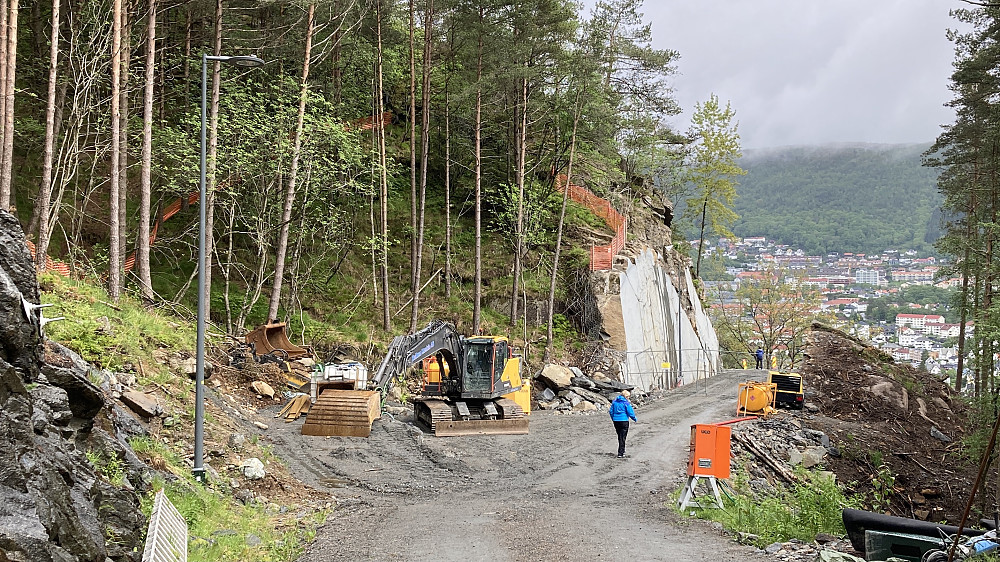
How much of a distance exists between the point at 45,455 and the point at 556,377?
20.5 meters

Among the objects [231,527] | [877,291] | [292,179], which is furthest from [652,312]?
[877,291]

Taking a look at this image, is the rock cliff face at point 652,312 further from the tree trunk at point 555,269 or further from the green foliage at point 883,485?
the green foliage at point 883,485

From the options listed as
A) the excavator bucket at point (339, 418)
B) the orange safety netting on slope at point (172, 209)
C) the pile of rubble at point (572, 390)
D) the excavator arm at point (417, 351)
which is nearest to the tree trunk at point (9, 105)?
the excavator bucket at point (339, 418)

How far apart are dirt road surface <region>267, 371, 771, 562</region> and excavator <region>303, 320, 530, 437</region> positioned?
1.83 feet

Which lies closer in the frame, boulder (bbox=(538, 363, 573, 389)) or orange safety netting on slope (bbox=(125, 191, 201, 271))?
orange safety netting on slope (bbox=(125, 191, 201, 271))

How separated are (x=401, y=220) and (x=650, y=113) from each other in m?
13.0

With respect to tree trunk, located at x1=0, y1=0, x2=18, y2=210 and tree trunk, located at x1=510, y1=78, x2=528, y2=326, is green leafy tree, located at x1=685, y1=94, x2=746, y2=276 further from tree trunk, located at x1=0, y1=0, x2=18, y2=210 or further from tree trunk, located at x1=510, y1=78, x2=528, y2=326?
tree trunk, located at x1=0, y1=0, x2=18, y2=210

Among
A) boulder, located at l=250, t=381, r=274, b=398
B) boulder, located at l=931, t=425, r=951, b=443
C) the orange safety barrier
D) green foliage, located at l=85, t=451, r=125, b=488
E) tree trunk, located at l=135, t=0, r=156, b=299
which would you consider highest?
tree trunk, located at l=135, t=0, r=156, b=299

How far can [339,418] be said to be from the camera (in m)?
15.8

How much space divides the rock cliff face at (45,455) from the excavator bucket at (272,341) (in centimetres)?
1238

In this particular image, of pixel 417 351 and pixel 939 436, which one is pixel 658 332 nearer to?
pixel 939 436

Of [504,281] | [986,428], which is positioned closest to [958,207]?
[986,428]

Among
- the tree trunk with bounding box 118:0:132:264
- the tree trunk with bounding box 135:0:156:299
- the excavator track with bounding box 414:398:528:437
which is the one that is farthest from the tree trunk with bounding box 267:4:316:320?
the excavator track with bounding box 414:398:528:437

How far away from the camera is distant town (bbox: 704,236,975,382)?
49.3 meters
